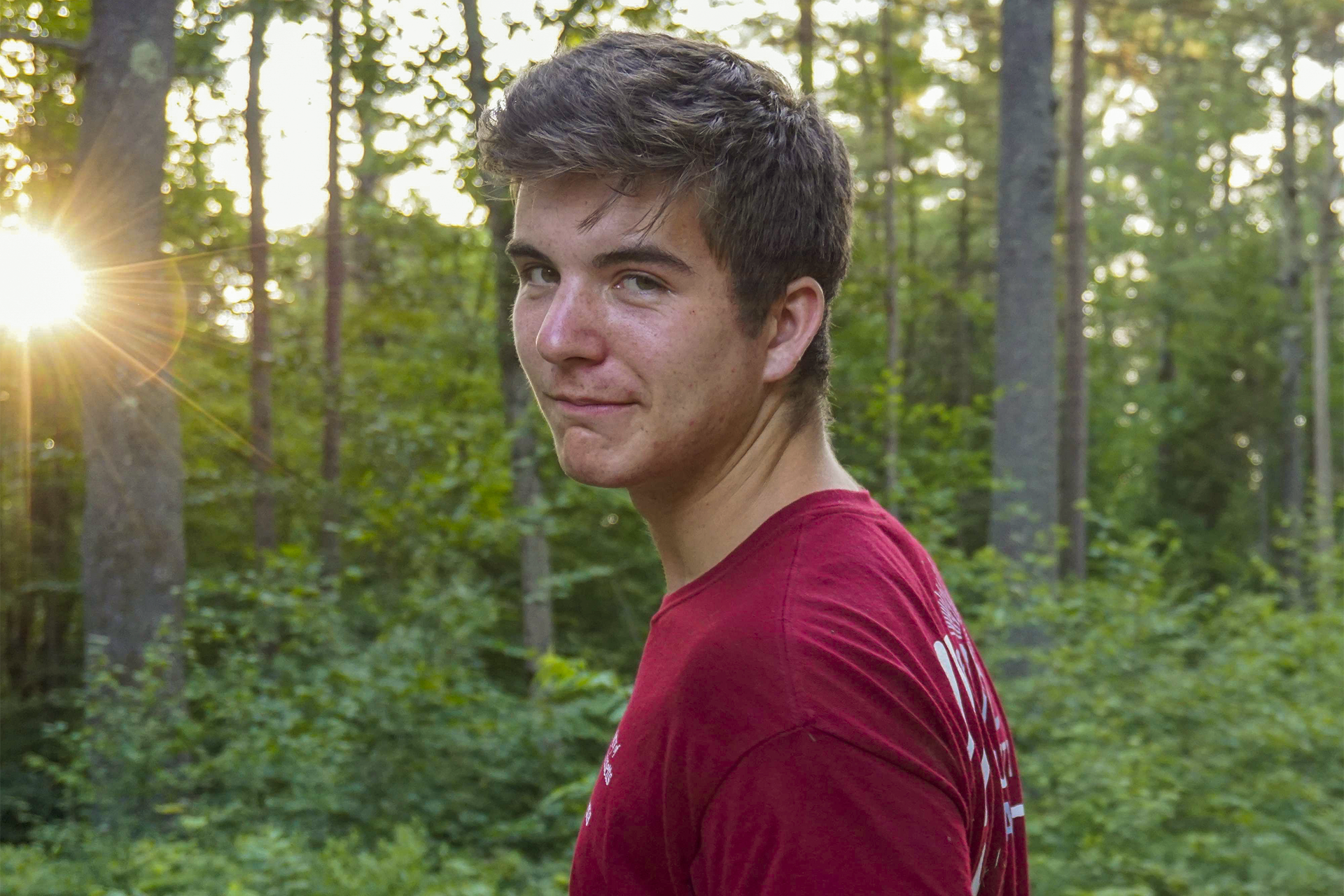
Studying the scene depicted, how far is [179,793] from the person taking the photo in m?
6.82

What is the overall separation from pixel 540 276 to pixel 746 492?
407 mm

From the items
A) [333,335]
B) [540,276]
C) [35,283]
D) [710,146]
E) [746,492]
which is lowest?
[746,492]

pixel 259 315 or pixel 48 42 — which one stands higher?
pixel 48 42

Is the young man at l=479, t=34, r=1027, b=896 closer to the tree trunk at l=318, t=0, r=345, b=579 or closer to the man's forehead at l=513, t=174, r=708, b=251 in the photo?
the man's forehead at l=513, t=174, r=708, b=251

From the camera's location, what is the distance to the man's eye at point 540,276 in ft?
A: 5.33

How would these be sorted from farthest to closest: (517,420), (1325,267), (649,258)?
(1325,267) → (517,420) → (649,258)

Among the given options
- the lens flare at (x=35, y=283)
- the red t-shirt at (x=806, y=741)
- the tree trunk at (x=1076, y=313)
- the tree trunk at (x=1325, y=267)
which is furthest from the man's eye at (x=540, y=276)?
the tree trunk at (x=1325, y=267)

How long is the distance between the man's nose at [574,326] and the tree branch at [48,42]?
7.27 metres

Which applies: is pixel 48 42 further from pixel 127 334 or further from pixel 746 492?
pixel 746 492

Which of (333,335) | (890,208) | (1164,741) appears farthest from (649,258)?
(890,208)

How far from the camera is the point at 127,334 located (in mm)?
7945

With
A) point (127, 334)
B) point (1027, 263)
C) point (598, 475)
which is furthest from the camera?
point (1027, 263)

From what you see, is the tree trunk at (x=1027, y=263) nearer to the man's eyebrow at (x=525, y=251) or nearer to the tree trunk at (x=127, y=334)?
the tree trunk at (x=127, y=334)

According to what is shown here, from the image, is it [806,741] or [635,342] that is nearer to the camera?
[806,741]
